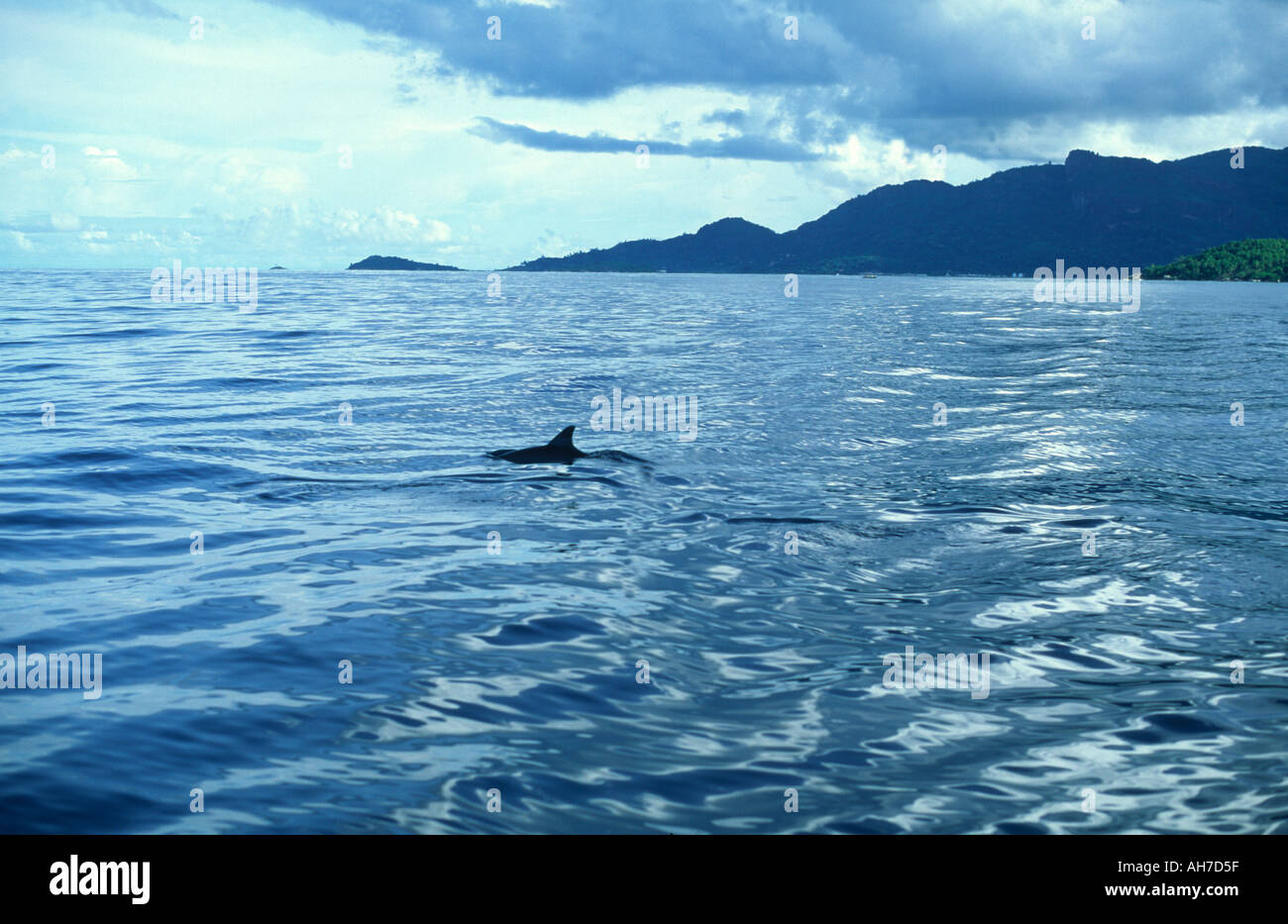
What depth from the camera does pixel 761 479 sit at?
16.0 meters

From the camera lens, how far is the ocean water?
6.23m

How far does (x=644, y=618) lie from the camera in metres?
9.64

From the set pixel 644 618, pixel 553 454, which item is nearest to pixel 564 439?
pixel 553 454

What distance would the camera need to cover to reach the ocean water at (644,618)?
6227 millimetres

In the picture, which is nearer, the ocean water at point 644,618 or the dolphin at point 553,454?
the ocean water at point 644,618

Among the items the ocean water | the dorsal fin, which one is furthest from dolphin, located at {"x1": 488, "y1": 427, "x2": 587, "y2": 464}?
the ocean water

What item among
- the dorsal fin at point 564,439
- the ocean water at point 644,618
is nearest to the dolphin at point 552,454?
the dorsal fin at point 564,439

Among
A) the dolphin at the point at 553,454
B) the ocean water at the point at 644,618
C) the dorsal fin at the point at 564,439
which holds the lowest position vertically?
the ocean water at the point at 644,618

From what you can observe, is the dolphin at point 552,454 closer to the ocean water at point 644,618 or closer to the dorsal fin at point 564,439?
the dorsal fin at point 564,439

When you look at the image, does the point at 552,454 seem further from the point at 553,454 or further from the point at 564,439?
the point at 564,439

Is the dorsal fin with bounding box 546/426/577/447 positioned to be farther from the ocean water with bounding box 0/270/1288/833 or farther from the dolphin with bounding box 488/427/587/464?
the ocean water with bounding box 0/270/1288/833

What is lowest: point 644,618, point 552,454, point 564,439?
point 644,618
